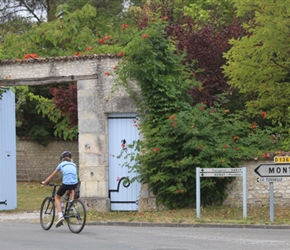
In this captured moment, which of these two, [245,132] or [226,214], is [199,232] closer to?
[226,214]

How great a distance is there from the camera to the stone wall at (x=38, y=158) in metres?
40.7

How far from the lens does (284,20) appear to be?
888 inches

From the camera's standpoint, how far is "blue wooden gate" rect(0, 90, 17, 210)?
23906 millimetres

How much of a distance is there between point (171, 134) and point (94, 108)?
7.69 feet

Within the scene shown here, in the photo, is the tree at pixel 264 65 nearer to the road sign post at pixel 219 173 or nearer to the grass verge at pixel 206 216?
the grass verge at pixel 206 216

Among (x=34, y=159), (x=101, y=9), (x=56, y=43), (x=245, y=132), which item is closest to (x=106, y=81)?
(x=245, y=132)

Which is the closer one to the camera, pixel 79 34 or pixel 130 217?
pixel 130 217

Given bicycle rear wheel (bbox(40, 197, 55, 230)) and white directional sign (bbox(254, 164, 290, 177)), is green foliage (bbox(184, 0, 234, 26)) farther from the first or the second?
bicycle rear wheel (bbox(40, 197, 55, 230))

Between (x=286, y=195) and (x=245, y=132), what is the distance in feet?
7.84

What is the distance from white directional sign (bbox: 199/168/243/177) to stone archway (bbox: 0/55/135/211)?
3.06 metres

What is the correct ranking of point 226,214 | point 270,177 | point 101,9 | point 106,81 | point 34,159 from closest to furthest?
point 270,177
point 226,214
point 106,81
point 34,159
point 101,9

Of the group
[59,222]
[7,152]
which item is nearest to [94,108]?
[7,152]

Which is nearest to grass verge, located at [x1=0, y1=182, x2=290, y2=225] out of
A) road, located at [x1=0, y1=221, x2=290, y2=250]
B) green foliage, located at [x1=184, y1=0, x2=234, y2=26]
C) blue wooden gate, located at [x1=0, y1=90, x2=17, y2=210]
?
road, located at [x1=0, y1=221, x2=290, y2=250]

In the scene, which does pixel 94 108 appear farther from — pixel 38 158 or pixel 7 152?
pixel 38 158
